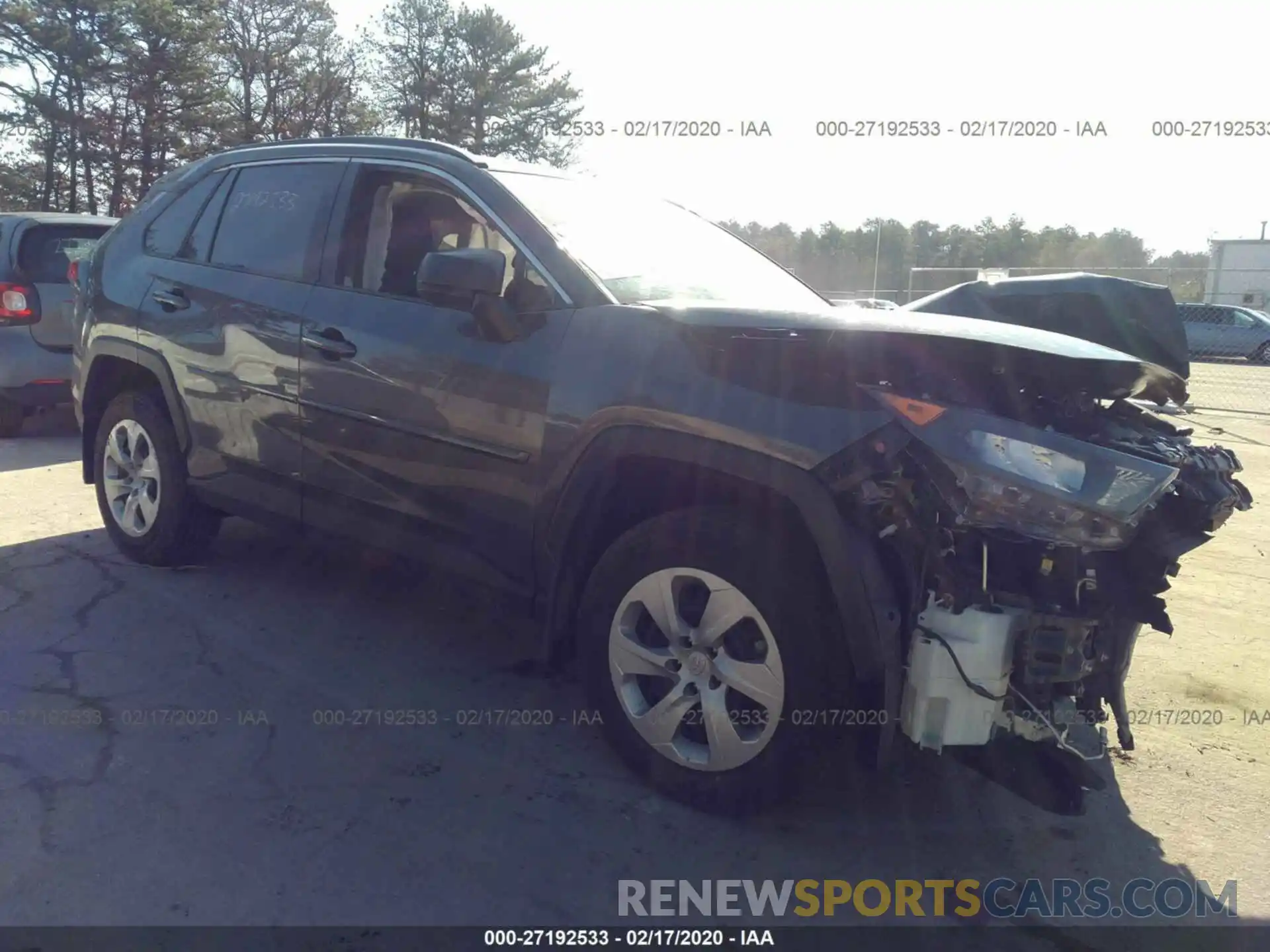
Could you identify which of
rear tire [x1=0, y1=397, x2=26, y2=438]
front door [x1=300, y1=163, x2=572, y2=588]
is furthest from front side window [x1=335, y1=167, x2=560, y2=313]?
rear tire [x1=0, y1=397, x2=26, y2=438]

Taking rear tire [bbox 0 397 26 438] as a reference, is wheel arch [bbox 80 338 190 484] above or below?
above

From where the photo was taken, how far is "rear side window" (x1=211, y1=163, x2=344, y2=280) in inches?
163

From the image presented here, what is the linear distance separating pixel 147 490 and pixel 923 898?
12.9 feet

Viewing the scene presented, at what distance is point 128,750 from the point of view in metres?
3.30

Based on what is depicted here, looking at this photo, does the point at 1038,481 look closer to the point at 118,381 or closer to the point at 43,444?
the point at 118,381

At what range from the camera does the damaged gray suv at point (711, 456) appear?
2596mm

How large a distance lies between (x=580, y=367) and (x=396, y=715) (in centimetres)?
141

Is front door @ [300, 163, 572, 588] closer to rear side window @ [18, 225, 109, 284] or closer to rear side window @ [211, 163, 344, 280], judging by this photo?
rear side window @ [211, 163, 344, 280]

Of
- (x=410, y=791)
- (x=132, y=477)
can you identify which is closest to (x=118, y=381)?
(x=132, y=477)

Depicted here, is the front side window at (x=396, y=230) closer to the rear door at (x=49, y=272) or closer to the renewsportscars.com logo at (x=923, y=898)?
the renewsportscars.com logo at (x=923, y=898)

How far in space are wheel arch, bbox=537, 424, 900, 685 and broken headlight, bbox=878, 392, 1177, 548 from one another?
28cm

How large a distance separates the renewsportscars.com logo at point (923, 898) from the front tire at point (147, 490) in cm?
Result: 308

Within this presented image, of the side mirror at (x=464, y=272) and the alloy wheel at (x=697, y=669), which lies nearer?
the alloy wheel at (x=697, y=669)

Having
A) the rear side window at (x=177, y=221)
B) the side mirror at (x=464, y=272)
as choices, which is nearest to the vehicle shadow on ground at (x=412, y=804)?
the side mirror at (x=464, y=272)
